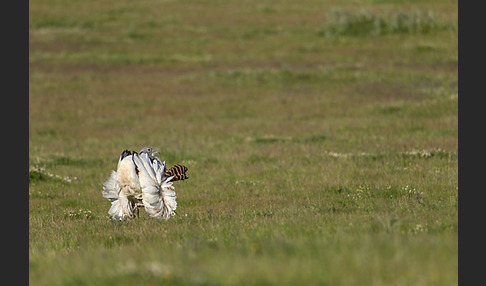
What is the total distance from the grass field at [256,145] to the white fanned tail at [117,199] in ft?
0.83

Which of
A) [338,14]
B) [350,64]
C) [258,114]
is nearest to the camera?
[258,114]

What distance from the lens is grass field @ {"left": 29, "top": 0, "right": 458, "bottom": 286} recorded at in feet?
20.8

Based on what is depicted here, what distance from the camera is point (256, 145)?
73.1 ft

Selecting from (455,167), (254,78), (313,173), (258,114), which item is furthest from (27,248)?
(254,78)

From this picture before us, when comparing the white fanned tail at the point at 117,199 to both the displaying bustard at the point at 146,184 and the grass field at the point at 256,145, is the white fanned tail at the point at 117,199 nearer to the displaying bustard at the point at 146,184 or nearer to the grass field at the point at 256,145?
the displaying bustard at the point at 146,184

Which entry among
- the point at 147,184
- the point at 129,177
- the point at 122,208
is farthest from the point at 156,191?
the point at 122,208

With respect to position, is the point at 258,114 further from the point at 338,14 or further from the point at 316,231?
the point at 338,14

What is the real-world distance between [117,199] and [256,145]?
37.8ft


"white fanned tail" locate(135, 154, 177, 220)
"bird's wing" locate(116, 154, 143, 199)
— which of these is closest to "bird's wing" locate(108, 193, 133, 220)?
"bird's wing" locate(116, 154, 143, 199)

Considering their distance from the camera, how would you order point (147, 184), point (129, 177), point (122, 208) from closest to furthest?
1. point (147, 184)
2. point (129, 177)
3. point (122, 208)

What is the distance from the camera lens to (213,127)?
1070 inches

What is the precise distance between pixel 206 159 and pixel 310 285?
48.0ft

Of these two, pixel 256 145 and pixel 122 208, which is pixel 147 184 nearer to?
pixel 122 208

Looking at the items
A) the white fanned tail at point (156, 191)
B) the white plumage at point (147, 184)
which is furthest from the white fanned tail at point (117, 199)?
the white fanned tail at point (156, 191)
